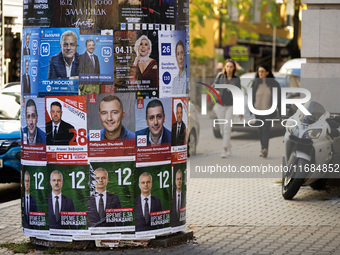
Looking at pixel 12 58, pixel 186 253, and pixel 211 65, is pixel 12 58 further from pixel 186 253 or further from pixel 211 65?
pixel 186 253

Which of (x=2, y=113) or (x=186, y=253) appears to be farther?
(x=2, y=113)

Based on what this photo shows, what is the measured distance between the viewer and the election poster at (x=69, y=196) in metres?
6.86

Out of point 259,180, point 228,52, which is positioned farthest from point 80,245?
point 228,52

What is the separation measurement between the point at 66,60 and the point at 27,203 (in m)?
1.46

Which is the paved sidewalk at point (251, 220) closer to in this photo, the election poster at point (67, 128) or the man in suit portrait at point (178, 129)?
the election poster at point (67, 128)

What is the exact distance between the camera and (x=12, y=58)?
1007 inches

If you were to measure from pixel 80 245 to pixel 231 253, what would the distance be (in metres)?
1.44

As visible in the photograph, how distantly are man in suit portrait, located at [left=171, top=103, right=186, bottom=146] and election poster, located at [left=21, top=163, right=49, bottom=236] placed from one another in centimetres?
127

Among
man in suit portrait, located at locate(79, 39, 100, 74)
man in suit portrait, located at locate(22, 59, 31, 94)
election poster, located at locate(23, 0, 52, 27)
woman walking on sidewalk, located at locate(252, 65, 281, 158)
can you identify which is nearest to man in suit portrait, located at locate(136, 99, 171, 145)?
man in suit portrait, located at locate(79, 39, 100, 74)

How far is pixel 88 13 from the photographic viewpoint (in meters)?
6.73

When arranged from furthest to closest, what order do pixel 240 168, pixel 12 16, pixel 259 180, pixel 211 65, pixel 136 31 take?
pixel 211 65
pixel 12 16
pixel 240 168
pixel 259 180
pixel 136 31

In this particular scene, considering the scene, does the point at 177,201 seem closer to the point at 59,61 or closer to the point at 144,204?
the point at 144,204

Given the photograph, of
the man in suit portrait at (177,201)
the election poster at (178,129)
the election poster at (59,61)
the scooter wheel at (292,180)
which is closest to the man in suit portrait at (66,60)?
the election poster at (59,61)

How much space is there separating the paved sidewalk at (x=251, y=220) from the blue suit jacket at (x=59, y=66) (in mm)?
1676
